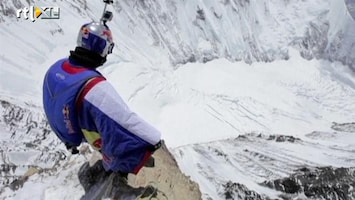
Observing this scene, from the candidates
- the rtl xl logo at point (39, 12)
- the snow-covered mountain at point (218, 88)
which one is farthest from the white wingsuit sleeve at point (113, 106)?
the rtl xl logo at point (39, 12)

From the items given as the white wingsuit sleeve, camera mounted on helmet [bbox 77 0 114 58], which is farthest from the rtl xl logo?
the white wingsuit sleeve

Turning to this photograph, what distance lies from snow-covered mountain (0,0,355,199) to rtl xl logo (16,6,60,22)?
1.08ft

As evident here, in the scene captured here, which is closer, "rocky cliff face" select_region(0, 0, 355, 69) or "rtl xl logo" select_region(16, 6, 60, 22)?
"rtl xl logo" select_region(16, 6, 60, 22)

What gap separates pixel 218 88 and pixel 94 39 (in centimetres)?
3783

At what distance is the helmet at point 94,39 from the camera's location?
449 cm

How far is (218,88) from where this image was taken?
1657 inches

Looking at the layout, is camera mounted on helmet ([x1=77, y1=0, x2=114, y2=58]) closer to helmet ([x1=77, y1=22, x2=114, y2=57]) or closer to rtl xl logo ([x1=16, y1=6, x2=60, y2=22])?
helmet ([x1=77, y1=22, x2=114, y2=57])

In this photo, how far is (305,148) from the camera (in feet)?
113

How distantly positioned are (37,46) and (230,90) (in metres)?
19.2

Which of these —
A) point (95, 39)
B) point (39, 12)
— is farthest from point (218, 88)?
point (95, 39)

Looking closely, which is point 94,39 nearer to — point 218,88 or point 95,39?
point 95,39

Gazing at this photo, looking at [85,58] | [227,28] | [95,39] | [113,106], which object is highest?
[95,39]

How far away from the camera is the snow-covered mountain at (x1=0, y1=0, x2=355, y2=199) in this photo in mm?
22047

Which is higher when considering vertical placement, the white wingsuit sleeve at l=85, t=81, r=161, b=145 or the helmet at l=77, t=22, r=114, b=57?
the helmet at l=77, t=22, r=114, b=57
